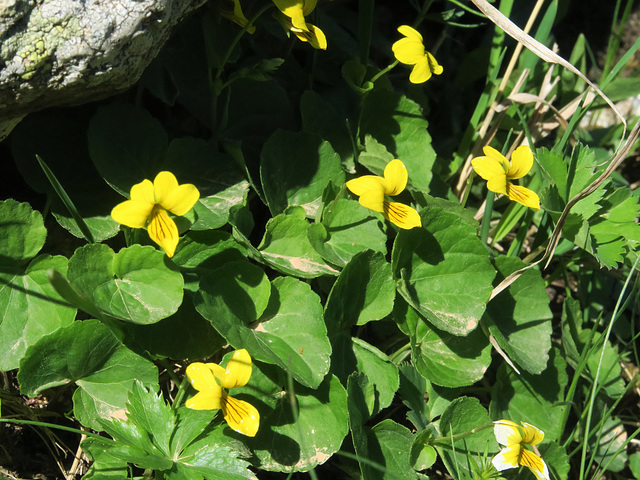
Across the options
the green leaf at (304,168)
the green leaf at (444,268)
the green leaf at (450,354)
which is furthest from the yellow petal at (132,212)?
the green leaf at (450,354)

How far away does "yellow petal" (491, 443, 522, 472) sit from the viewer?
64.9 inches

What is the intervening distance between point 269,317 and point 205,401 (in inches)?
14.7

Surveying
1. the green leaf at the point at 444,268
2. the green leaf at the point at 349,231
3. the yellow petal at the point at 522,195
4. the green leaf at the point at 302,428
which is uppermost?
the yellow petal at the point at 522,195

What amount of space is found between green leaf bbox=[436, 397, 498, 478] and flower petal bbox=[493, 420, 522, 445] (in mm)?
144

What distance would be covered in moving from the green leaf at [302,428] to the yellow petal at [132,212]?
52cm

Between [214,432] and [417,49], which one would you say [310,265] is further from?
[417,49]

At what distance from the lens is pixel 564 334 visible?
7.25ft

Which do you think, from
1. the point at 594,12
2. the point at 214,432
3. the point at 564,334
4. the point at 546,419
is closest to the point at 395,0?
the point at 594,12

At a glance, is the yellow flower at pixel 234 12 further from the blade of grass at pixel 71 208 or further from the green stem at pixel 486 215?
the green stem at pixel 486 215

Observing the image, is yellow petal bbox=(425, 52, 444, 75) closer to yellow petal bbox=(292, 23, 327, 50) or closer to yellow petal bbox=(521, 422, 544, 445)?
yellow petal bbox=(292, 23, 327, 50)

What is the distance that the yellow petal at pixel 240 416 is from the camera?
1.48 m

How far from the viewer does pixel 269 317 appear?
1766 mm

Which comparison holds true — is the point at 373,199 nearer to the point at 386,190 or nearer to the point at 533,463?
the point at 386,190

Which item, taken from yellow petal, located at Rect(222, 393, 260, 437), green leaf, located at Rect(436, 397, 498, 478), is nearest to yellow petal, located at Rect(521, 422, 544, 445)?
green leaf, located at Rect(436, 397, 498, 478)
